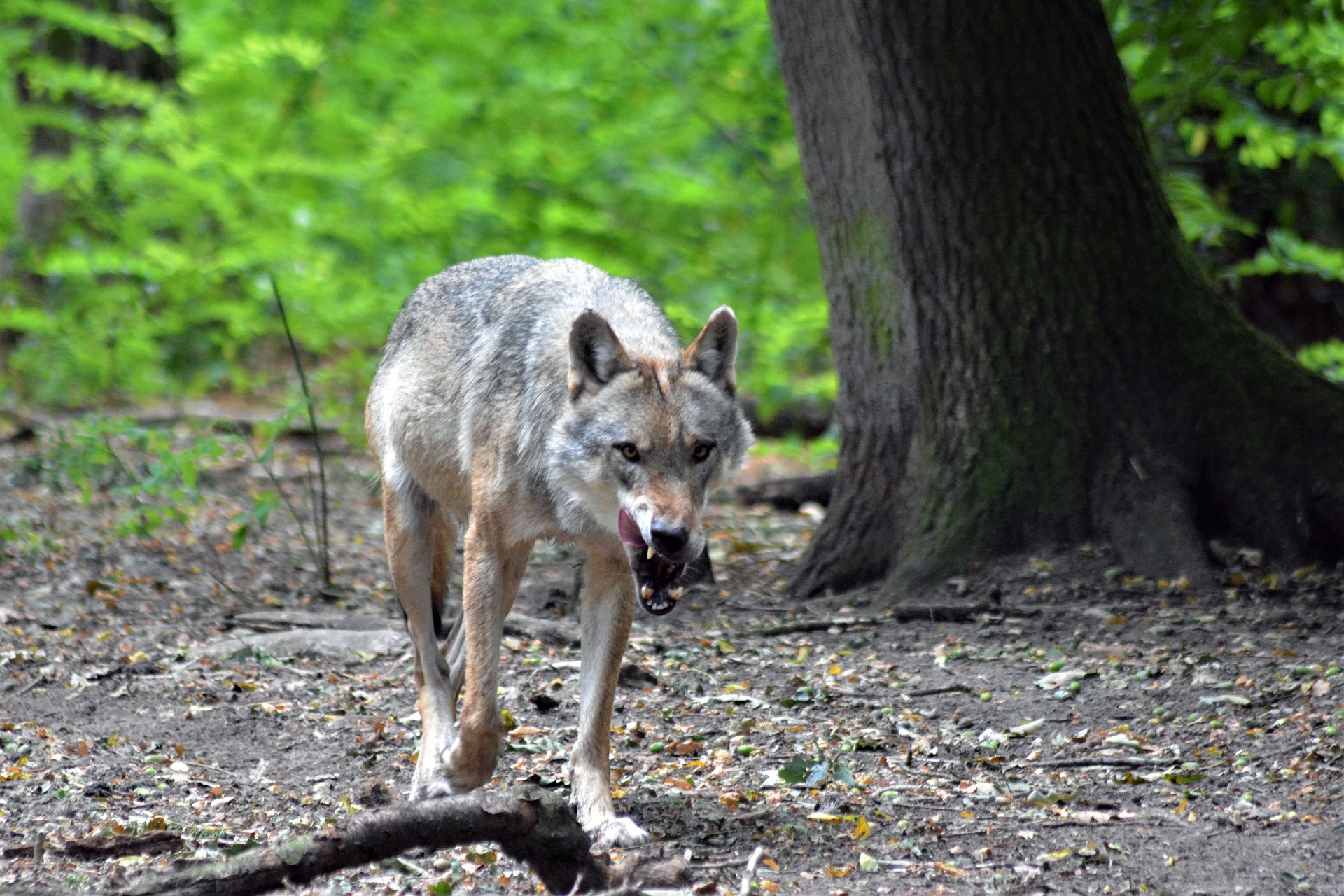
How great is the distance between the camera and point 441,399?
5.05m

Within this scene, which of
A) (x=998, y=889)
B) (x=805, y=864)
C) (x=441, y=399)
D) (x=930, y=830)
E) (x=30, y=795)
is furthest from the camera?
(x=441, y=399)

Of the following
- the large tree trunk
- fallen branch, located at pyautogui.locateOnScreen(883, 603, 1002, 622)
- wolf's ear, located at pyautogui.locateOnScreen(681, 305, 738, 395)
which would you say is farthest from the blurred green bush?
wolf's ear, located at pyautogui.locateOnScreen(681, 305, 738, 395)

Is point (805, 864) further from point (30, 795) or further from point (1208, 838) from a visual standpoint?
point (30, 795)

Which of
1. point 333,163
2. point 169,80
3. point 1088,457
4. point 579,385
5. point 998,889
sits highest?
point 169,80

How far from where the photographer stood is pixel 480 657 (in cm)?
438

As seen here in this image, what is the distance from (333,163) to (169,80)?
2.75m

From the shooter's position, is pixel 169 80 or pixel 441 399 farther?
pixel 169 80

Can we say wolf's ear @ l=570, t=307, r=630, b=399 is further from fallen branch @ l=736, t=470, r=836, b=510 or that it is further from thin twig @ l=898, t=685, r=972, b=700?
fallen branch @ l=736, t=470, r=836, b=510

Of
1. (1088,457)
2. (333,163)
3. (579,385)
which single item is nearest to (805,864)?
(579,385)

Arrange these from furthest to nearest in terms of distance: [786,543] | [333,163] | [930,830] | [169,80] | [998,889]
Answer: [169,80], [333,163], [786,543], [930,830], [998,889]

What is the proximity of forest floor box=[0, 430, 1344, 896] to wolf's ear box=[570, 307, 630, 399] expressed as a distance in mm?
1424

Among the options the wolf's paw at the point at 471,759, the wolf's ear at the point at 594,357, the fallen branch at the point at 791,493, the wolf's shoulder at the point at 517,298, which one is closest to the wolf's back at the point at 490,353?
the wolf's shoulder at the point at 517,298

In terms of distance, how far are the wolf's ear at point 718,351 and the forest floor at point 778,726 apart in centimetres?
135

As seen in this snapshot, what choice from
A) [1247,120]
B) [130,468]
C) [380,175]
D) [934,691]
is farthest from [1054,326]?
[380,175]
